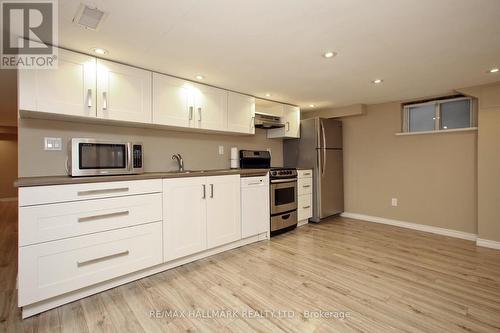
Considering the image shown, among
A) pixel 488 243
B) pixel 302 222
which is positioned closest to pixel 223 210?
pixel 302 222

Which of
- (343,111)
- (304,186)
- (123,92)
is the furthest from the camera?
(343,111)

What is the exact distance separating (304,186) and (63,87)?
129 inches

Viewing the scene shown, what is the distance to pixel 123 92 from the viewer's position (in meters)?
2.30

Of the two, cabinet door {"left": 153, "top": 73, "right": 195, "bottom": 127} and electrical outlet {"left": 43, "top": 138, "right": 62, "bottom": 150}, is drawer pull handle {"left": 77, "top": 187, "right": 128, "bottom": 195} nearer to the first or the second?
electrical outlet {"left": 43, "top": 138, "right": 62, "bottom": 150}

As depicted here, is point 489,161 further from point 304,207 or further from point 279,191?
point 279,191

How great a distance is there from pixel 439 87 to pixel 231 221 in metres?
3.27

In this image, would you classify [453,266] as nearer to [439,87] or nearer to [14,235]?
[439,87]

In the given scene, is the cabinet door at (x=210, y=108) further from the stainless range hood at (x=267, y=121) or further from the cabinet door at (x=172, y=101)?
the stainless range hood at (x=267, y=121)

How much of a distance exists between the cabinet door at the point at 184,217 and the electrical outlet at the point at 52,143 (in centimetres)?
101

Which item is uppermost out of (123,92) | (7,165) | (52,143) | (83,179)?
(123,92)

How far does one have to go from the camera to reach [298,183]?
3799 millimetres

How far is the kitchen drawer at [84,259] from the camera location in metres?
1.65

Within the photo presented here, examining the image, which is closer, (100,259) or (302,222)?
(100,259)

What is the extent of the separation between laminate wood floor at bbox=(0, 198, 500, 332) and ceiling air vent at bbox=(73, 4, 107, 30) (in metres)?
2.05
